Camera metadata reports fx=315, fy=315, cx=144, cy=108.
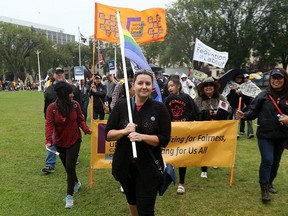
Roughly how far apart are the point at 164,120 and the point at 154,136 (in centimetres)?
→ 20

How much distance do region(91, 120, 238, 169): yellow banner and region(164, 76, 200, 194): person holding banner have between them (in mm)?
151

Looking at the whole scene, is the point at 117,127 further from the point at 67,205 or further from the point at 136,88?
the point at 67,205

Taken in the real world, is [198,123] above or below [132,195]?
above

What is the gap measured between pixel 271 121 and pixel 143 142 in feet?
8.07

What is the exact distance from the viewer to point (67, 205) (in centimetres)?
469

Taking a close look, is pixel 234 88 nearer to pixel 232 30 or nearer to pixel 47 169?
pixel 47 169

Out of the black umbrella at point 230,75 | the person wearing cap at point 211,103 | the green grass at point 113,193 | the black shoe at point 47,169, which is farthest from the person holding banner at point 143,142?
the black umbrella at point 230,75

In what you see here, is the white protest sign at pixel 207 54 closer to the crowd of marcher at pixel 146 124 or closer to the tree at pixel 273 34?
the crowd of marcher at pixel 146 124

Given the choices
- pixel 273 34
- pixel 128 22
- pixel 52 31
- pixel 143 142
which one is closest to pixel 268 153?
pixel 143 142

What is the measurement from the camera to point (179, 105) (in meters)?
5.32

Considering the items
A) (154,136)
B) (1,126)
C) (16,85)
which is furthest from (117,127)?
(16,85)

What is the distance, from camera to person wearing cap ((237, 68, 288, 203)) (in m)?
4.59

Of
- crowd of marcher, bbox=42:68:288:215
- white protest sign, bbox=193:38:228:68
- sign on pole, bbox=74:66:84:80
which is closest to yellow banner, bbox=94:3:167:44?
crowd of marcher, bbox=42:68:288:215

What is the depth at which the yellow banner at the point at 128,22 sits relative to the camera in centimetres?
598
